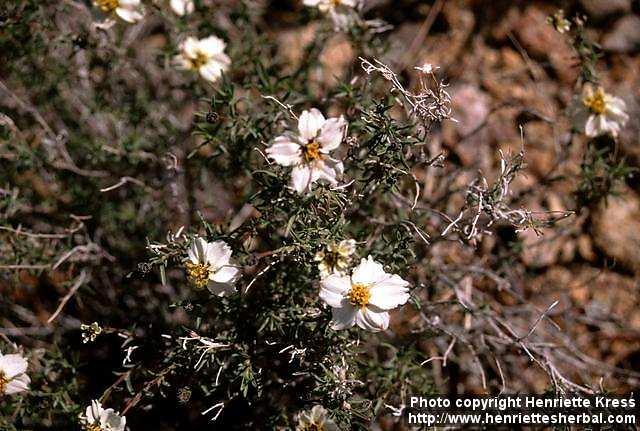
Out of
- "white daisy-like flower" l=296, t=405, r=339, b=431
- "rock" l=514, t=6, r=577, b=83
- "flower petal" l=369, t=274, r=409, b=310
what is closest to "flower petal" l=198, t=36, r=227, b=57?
"flower petal" l=369, t=274, r=409, b=310

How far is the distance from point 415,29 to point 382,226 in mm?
1679

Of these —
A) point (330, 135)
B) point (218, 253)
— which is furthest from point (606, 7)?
point (218, 253)

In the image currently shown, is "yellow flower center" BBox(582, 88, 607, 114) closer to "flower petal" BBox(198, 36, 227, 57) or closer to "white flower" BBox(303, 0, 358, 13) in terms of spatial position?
"white flower" BBox(303, 0, 358, 13)

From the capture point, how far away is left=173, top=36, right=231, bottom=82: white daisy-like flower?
2.85 m

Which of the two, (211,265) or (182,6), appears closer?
(211,265)

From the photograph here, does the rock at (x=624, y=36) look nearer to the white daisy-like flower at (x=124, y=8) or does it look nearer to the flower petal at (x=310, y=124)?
the flower petal at (x=310, y=124)

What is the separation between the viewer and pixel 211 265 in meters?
2.21

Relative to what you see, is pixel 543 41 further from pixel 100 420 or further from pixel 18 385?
pixel 18 385

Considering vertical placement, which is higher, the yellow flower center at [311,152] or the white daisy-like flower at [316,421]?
the yellow flower center at [311,152]

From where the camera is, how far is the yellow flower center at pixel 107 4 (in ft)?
8.90

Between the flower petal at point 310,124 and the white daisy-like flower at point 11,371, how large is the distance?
52.4 inches

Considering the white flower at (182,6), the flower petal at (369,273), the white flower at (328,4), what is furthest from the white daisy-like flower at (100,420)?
the white flower at (328,4)

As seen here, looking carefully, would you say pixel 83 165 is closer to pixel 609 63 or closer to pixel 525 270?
pixel 525 270

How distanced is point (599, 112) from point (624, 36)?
1.24m
